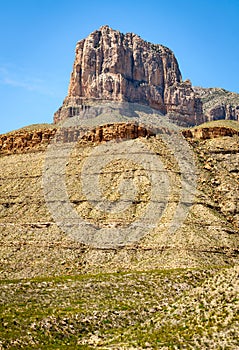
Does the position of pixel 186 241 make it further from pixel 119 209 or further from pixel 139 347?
pixel 139 347

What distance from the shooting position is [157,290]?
46281mm

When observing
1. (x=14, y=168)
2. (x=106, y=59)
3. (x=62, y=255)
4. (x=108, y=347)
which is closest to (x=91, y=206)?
(x=62, y=255)

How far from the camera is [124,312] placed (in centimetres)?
4125

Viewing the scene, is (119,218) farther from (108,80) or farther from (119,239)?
(108,80)

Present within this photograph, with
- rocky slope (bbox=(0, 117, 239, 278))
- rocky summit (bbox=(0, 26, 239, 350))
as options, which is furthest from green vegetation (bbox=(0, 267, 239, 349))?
rocky slope (bbox=(0, 117, 239, 278))

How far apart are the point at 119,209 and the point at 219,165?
2258cm

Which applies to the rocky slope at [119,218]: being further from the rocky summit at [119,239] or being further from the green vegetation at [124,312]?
the green vegetation at [124,312]

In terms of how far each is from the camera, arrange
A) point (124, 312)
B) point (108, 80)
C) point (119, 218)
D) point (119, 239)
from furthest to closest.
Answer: point (108, 80), point (119, 218), point (119, 239), point (124, 312)

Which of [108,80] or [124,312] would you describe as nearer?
[124,312]

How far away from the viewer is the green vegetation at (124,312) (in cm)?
3247

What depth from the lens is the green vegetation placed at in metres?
32.5

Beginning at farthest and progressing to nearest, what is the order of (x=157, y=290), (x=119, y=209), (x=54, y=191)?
(x=54, y=191)
(x=119, y=209)
(x=157, y=290)

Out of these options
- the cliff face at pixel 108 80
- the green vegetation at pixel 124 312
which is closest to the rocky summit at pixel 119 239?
the green vegetation at pixel 124 312

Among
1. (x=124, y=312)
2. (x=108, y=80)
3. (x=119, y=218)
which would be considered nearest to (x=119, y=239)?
(x=119, y=218)
